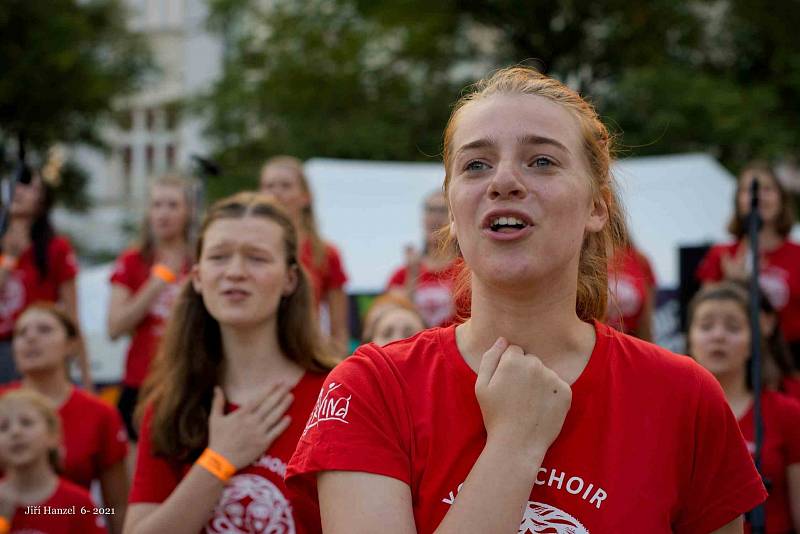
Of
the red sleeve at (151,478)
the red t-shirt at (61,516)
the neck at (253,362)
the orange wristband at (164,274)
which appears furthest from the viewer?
the orange wristband at (164,274)

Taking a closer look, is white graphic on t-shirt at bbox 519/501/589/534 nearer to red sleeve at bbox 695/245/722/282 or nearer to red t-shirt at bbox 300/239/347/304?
red t-shirt at bbox 300/239/347/304

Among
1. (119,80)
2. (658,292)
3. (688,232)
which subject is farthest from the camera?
(119,80)

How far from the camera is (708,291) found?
15.2 ft

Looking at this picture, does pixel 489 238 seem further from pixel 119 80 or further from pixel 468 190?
pixel 119 80

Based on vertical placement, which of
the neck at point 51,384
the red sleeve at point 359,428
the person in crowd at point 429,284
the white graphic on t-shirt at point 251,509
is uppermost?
the person in crowd at point 429,284

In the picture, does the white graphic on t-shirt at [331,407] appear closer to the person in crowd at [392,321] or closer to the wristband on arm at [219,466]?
the wristband on arm at [219,466]

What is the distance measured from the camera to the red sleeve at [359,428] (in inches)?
72.9

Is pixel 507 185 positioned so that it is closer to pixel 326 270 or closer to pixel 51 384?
pixel 51 384

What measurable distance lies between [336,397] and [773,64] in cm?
1904

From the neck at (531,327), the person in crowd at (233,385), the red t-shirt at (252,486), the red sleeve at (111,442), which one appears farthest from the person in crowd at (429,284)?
the neck at (531,327)

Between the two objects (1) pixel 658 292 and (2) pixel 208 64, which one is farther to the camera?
(2) pixel 208 64

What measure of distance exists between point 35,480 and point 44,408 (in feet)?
1.07

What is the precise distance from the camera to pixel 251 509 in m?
2.86

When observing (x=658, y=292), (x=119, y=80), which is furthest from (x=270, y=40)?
(x=658, y=292)
